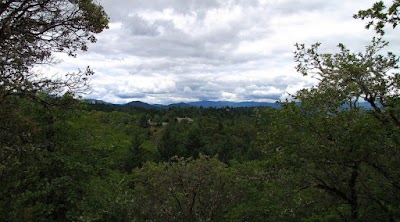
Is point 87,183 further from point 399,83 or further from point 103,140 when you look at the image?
point 399,83

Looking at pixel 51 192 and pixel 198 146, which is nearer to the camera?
pixel 51 192

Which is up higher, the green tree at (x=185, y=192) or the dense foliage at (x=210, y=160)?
the dense foliage at (x=210, y=160)

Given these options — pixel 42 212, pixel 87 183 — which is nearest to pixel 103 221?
pixel 87 183

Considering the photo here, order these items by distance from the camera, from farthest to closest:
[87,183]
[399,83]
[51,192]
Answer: [87,183] → [51,192] → [399,83]

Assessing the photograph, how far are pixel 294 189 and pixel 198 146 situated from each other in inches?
1991

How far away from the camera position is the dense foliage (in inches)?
273

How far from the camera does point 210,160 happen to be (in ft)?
74.3

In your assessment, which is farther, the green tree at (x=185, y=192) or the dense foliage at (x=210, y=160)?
the green tree at (x=185, y=192)

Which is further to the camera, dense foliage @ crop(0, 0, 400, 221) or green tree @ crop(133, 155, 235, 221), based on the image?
green tree @ crop(133, 155, 235, 221)

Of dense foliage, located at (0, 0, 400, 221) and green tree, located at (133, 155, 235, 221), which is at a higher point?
dense foliage, located at (0, 0, 400, 221)

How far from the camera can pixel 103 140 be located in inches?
784

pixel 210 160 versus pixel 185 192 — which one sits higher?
pixel 210 160

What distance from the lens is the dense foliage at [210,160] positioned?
6945 millimetres

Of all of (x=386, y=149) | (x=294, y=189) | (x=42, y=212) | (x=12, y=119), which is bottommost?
(x=42, y=212)
